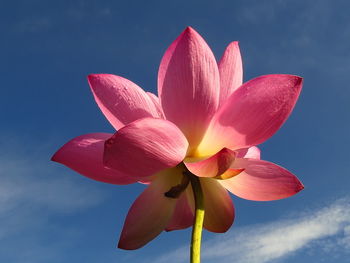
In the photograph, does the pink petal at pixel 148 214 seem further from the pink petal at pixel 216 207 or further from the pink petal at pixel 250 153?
the pink petal at pixel 250 153

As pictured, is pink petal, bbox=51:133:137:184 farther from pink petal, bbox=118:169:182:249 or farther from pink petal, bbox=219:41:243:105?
pink petal, bbox=219:41:243:105

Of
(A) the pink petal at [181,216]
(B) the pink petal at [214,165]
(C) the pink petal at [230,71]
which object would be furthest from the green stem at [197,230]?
(C) the pink petal at [230,71]

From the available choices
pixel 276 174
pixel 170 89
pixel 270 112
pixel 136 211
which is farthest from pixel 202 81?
pixel 136 211

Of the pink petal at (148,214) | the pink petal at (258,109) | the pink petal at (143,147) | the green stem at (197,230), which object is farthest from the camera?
the pink petal at (148,214)

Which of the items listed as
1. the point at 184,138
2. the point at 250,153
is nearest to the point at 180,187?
the point at 184,138

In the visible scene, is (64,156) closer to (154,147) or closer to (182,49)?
(154,147)

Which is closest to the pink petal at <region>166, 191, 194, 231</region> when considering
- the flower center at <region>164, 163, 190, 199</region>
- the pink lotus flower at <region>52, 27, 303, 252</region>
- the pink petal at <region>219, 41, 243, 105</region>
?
the pink lotus flower at <region>52, 27, 303, 252</region>
